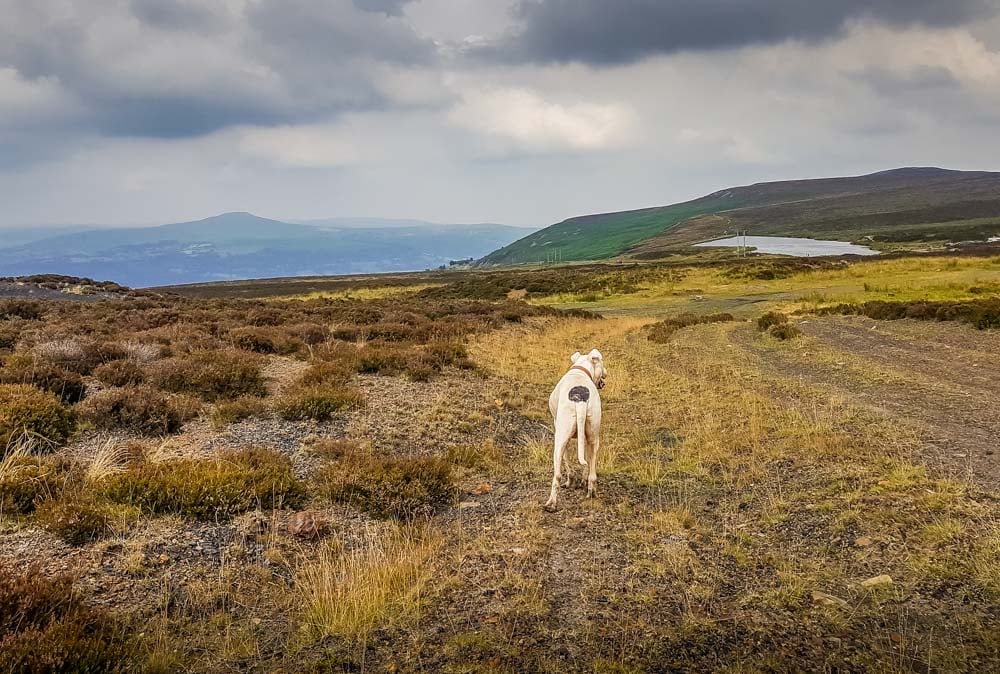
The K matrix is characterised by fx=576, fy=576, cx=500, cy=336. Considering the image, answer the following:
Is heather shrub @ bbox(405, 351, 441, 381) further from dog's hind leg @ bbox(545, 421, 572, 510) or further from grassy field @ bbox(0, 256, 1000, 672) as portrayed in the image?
dog's hind leg @ bbox(545, 421, 572, 510)

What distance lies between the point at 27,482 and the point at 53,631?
3299 mm

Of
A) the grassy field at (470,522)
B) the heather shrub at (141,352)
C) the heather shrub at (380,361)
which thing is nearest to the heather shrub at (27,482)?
the grassy field at (470,522)

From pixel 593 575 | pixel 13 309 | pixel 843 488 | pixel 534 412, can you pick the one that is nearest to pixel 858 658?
pixel 593 575

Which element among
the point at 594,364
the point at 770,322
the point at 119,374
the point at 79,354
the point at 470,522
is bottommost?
the point at 470,522

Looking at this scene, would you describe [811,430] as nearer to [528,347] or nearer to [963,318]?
[528,347]

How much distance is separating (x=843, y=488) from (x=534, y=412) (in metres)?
6.36

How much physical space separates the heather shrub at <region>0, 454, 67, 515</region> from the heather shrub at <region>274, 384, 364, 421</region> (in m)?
3.56

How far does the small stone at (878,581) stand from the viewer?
4.94 meters

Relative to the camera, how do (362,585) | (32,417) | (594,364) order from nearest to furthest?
1. (362,585)
2. (32,417)
3. (594,364)

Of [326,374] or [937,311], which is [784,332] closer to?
[937,311]

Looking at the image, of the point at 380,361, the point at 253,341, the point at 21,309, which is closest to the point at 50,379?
the point at 253,341

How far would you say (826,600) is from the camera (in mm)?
4777

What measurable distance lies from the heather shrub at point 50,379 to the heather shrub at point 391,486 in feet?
19.2

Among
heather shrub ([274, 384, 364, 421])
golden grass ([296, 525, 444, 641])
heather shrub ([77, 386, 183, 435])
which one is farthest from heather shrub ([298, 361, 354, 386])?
golden grass ([296, 525, 444, 641])
